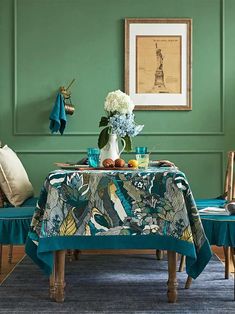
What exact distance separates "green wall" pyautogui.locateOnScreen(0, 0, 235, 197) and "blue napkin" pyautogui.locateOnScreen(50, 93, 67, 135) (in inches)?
5.6

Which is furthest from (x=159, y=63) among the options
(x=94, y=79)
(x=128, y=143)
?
(x=128, y=143)

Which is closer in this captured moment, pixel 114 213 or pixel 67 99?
pixel 114 213

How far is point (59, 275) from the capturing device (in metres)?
3.07

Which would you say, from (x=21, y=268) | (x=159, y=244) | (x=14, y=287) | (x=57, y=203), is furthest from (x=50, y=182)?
(x=21, y=268)

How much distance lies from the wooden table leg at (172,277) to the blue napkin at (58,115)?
241cm

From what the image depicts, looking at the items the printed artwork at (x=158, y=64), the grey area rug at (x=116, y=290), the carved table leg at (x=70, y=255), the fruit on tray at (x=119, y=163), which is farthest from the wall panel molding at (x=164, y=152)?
the fruit on tray at (x=119, y=163)

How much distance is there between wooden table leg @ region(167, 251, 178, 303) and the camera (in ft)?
9.95

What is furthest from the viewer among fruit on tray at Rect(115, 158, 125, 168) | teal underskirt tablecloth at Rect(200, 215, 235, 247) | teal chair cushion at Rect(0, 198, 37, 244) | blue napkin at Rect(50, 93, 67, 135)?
blue napkin at Rect(50, 93, 67, 135)

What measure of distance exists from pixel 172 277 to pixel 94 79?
2.77 m

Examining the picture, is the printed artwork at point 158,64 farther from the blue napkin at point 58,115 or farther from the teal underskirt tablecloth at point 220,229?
the teal underskirt tablecloth at point 220,229

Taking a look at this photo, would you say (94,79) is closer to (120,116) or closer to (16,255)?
(16,255)

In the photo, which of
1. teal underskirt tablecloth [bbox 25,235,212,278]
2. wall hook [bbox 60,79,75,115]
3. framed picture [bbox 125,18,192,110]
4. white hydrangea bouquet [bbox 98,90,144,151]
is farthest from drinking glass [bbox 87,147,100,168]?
framed picture [bbox 125,18,192,110]

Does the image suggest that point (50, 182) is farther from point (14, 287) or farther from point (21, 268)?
point (21, 268)

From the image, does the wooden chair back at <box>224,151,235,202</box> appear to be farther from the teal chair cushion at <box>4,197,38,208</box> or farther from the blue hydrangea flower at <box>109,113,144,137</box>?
the teal chair cushion at <box>4,197,38,208</box>
